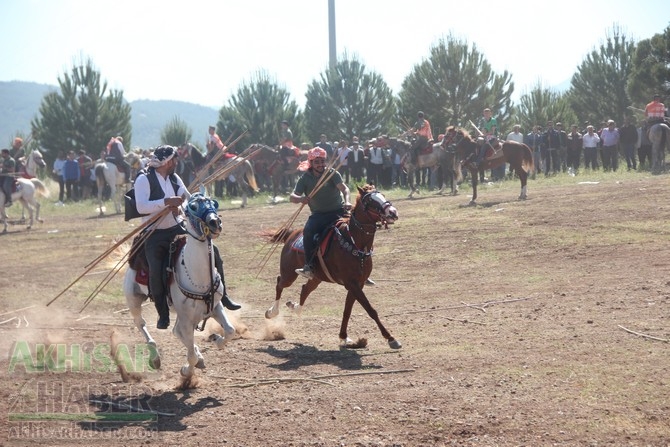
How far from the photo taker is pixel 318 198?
1273 cm

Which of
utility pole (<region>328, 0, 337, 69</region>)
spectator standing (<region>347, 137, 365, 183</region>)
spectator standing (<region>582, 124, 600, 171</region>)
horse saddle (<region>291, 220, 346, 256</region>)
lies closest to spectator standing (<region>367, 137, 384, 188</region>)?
spectator standing (<region>347, 137, 365, 183</region>)

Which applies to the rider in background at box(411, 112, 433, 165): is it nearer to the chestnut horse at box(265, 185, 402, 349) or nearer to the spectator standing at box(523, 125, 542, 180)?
the spectator standing at box(523, 125, 542, 180)

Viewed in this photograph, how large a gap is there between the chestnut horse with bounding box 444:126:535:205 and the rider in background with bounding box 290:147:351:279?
14751 millimetres

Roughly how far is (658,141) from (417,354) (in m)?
23.2

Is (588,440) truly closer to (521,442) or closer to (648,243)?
(521,442)

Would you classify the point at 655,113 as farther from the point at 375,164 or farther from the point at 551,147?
the point at 375,164

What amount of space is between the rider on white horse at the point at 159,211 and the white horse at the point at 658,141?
24.2m

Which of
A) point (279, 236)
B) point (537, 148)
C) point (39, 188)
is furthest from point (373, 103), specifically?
point (279, 236)

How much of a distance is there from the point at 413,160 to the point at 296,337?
2079cm

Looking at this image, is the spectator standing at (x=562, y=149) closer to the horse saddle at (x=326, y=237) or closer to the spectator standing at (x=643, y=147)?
the spectator standing at (x=643, y=147)

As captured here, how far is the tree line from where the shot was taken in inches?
2077

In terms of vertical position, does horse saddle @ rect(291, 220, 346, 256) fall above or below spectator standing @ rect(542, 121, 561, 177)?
below

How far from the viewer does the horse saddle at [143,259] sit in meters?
10.2

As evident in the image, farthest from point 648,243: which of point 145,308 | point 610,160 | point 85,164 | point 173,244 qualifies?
point 85,164
